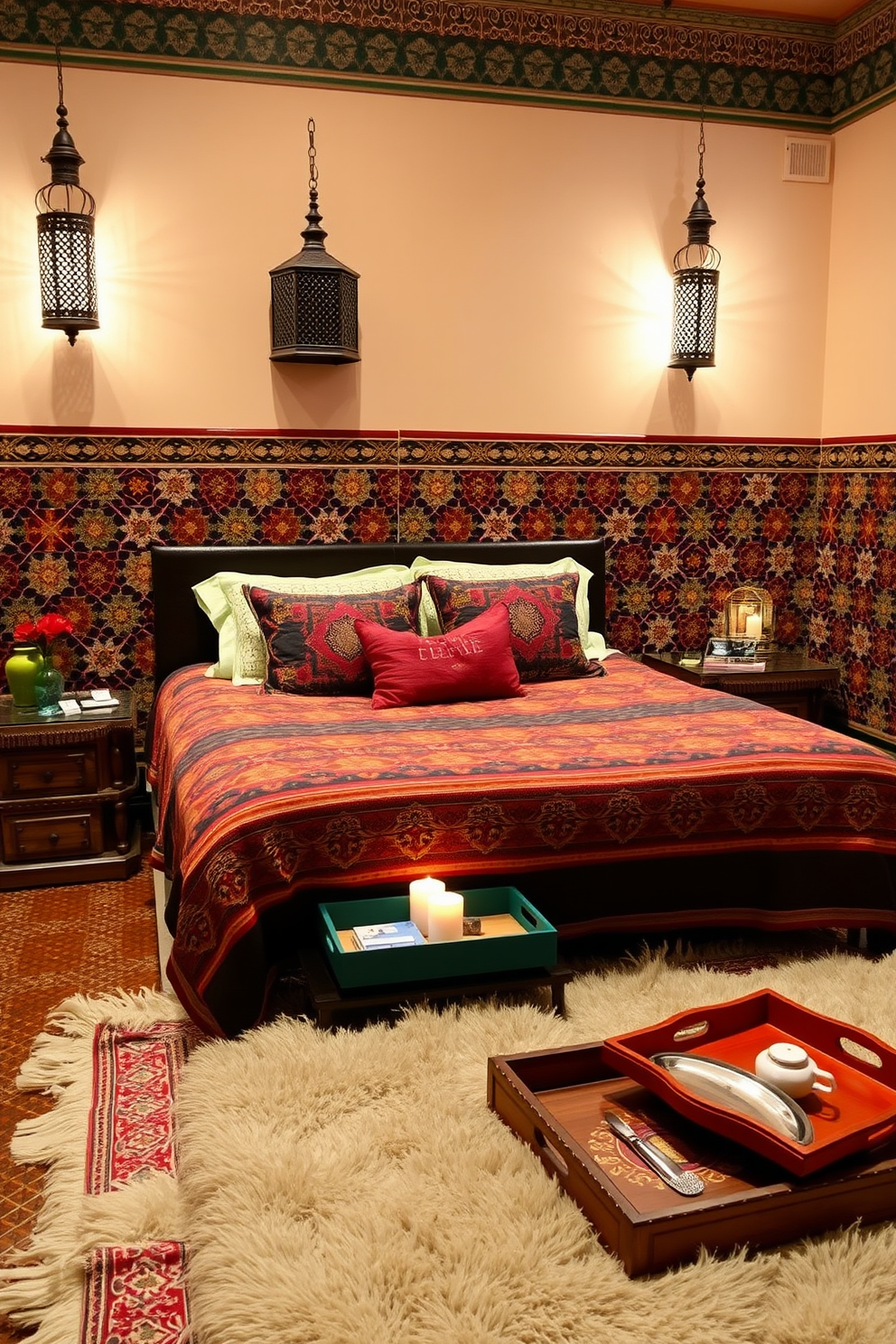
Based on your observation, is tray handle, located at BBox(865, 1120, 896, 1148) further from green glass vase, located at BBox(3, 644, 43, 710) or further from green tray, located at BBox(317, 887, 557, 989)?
green glass vase, located at BBox(3, 644, 43, 710)

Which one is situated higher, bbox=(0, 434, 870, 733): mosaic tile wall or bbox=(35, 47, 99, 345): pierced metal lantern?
bbox=(35, 47, 99, 345): pierced metal lantern

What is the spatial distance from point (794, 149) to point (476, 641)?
8.55 feet

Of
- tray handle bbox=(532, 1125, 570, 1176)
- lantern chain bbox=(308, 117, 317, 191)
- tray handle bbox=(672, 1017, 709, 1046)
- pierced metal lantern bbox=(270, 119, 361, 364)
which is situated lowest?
tray handle bbox=(532, 1125, 570, 1176)

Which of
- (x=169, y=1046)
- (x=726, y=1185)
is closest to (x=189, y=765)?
(x=169, y=1046)

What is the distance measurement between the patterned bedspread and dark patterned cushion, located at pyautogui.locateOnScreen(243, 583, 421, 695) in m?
0.34

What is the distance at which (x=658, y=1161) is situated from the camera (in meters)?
1.78

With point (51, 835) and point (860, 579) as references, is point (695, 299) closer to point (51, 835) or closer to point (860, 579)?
point (860, 579)

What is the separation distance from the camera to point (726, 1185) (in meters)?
1.75

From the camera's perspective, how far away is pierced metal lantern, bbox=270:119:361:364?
402cm

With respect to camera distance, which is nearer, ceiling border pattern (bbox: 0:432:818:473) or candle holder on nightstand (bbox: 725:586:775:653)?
ceiling border pattern (bbox: 0:432:818:473)

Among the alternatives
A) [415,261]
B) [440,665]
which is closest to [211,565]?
→ [440,665]

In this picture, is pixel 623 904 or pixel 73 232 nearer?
pixel 623 904

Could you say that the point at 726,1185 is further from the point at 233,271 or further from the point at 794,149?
the point at 794,149

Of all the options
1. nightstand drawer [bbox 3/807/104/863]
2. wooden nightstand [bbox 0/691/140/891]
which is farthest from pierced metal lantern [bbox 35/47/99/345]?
nightstand drawer [bbox 3/807/104/863]
